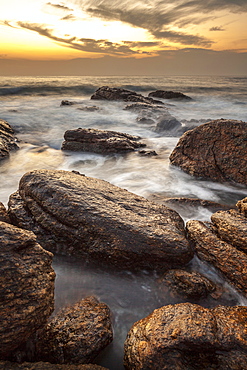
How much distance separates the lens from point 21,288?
7.18 feet

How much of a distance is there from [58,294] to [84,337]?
87 cm

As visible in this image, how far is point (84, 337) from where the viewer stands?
7.73ft

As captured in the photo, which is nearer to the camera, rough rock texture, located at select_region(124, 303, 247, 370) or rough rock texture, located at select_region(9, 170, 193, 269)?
rough rock texture, located at select_region(124, 303, 247, 370)

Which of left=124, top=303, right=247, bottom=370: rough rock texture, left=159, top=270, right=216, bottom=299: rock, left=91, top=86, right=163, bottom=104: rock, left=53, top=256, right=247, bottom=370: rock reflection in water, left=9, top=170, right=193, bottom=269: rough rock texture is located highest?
left=91, top=86, right=163, bottom=104: rock

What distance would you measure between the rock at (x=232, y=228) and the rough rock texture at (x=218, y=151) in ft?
7.81

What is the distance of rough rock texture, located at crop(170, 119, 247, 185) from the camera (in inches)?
239

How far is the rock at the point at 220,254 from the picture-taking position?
318cm

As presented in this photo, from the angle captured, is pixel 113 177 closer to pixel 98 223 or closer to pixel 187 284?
pixel 98 223

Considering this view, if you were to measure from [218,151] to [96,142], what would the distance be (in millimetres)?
4263

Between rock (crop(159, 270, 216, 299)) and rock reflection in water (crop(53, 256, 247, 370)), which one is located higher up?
rock (crop(159, 270, 216, 299))

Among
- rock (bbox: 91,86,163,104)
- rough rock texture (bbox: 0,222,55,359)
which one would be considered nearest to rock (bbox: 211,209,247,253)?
rough rock texture (bbox: 0,222,55,359)

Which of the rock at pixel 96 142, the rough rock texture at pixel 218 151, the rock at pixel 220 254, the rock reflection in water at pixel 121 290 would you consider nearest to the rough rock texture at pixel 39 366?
the rock reflection in water at pixel 121 290

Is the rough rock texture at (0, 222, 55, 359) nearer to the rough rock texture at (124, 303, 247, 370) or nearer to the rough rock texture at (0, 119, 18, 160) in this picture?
the rough rock texture at (124, 303, 247, 370)

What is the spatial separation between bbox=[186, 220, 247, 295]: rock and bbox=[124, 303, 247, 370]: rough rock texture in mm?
847
